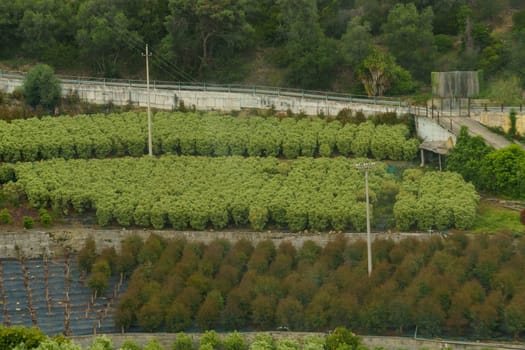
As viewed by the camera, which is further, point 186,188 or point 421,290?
point 186,188

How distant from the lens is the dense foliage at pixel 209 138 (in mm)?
70500

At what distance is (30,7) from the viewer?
3270 inches

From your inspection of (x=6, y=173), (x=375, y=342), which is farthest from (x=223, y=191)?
(x=375, y=342)

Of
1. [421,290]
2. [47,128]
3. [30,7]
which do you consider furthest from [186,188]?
[30,7]

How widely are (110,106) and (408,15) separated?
1615 cm

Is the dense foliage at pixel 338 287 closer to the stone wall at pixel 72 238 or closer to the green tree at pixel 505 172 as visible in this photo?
the stone wall at pixel 72 238

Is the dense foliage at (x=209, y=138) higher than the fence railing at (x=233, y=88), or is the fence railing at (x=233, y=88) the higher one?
the fence railing at (x=233, y=88)

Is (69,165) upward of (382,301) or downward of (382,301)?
upward

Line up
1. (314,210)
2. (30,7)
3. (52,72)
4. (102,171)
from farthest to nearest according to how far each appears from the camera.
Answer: (30,7), (52,72), (102,171), (314,210)

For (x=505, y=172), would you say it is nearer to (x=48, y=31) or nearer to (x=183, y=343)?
(x=183, y=343)

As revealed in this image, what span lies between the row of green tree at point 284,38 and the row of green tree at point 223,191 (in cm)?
1050

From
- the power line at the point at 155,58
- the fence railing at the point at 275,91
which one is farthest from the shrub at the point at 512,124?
the power line at the point at 155,58

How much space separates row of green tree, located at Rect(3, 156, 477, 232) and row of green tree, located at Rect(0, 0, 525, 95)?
34.5 feet

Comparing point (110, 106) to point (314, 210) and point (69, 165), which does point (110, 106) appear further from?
point (314, 210)
